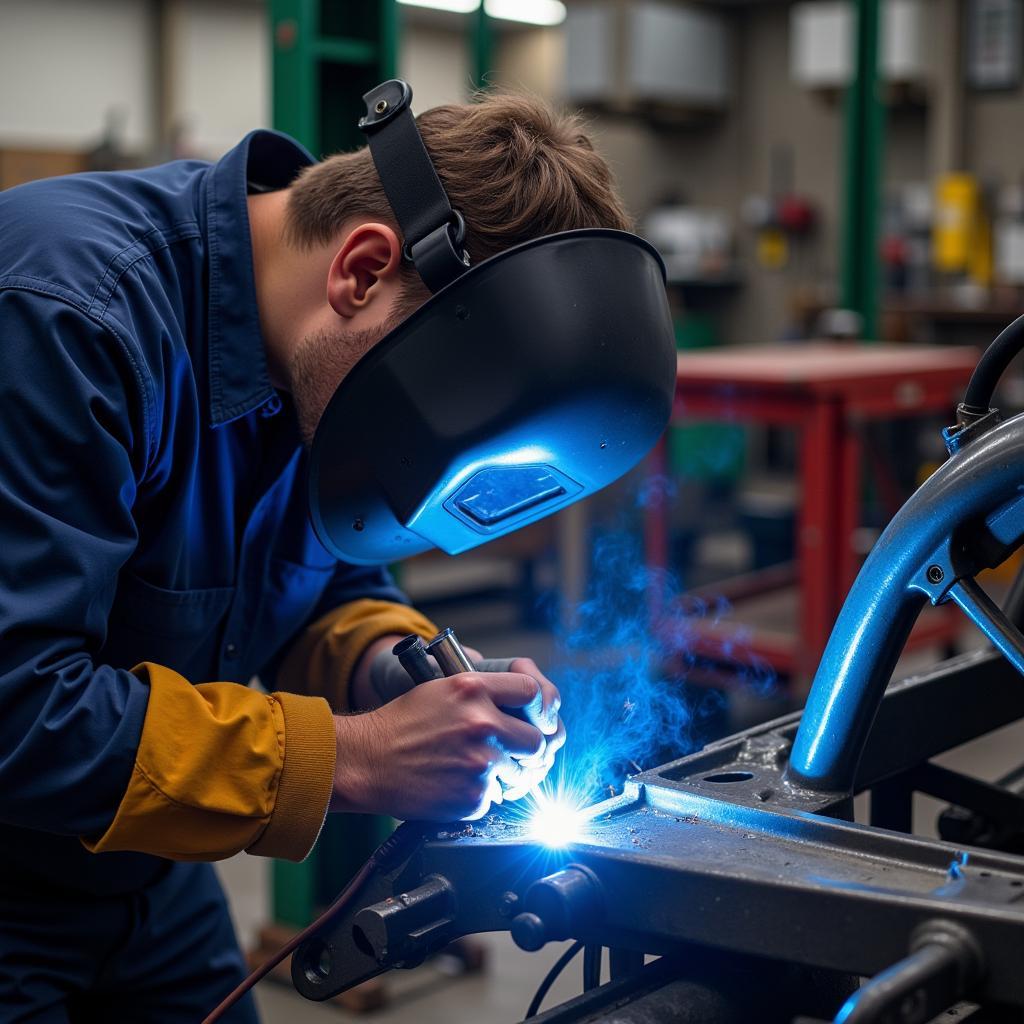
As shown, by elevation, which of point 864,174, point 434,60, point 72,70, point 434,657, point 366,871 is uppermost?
point 434,60

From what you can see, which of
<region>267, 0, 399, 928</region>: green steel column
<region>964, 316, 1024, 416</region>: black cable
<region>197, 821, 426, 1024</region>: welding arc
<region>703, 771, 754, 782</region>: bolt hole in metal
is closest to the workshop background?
<region>267, 0, 399, 928</region>: green steel column

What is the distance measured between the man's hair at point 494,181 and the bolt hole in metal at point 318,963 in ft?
1.58

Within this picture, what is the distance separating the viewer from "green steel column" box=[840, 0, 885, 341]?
4.17 m

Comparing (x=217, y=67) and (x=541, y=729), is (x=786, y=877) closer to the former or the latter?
(x=541, y=729)

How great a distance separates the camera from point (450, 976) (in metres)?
2.51

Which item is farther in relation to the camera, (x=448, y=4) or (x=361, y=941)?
(x=448, y=4)

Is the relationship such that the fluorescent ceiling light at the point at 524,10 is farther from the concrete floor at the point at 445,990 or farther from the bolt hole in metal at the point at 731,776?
the bolt hole in metal at the point at 731,776

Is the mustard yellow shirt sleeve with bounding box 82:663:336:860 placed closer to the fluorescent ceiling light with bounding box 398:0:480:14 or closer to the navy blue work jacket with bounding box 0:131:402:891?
the navy blue work jacket with bounding box 0:131:402:891

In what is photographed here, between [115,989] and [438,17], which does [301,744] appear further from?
[438,17]

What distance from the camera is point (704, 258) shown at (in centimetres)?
802

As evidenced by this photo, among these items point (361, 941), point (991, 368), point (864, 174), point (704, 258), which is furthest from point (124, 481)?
point (704, 258)

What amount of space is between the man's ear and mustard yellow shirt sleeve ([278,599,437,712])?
38 cm

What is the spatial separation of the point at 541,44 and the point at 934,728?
9.05 meters

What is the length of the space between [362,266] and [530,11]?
826 centimetres
